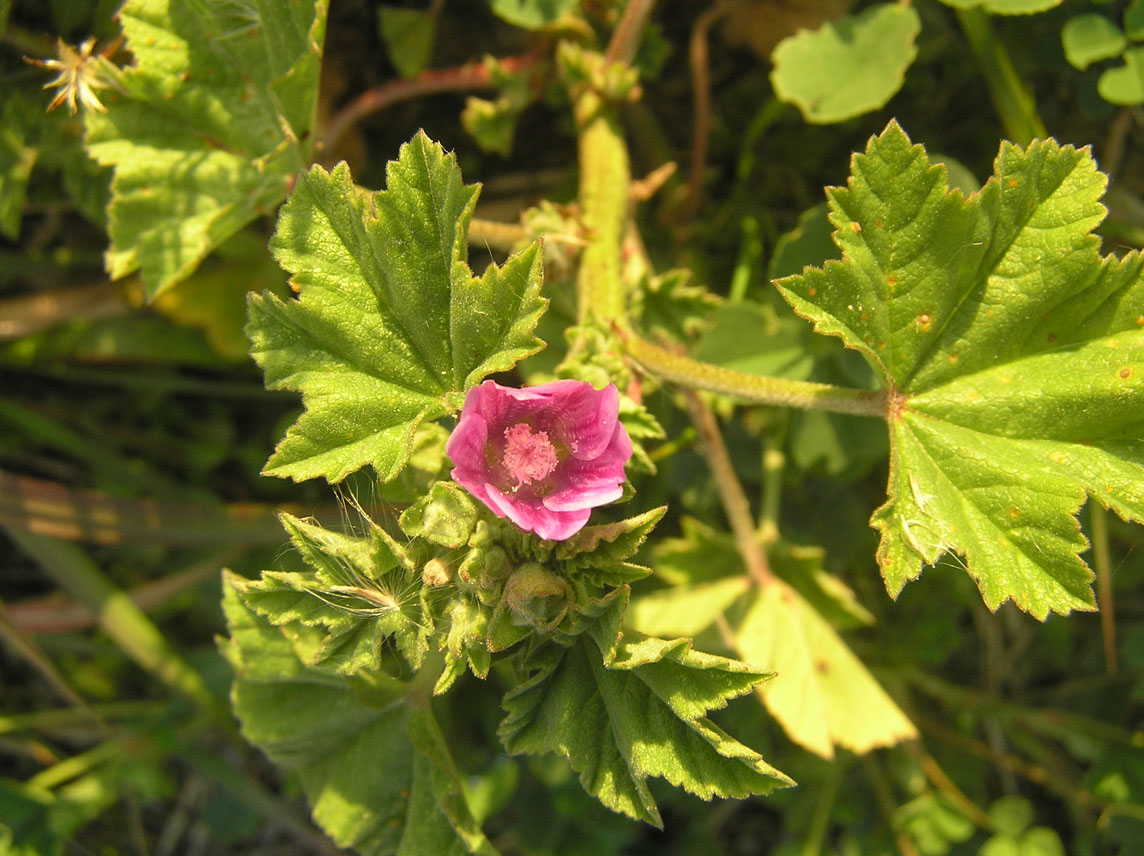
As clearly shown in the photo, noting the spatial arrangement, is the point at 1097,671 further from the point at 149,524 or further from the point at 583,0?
the point at 149,524

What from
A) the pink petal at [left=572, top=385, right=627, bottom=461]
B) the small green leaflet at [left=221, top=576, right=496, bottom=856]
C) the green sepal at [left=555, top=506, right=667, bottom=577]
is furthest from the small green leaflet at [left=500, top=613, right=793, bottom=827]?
the small green leaflet at [left=221, top=576, right=496, bottom=856]

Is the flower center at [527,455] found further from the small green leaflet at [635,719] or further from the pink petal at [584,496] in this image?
the small green leaflet at [635,719]

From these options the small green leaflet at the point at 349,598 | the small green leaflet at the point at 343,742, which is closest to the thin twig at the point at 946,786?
the small green leaflet at the point at 343,742

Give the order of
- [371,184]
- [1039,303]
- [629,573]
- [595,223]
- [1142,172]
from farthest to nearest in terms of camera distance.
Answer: [371,184]
[1142,172]
[595,223]
[1039,303]
[629,573]

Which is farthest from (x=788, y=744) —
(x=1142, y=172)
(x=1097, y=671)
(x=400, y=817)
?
(x=1142, y=172)

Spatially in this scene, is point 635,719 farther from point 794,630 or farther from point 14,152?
point 14,152

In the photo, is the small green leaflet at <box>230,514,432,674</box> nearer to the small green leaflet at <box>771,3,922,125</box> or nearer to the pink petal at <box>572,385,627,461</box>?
the pink petal at <box>572,385,627,461</box>

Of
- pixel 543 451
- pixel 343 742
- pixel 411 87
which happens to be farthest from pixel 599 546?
pixel 411 87
